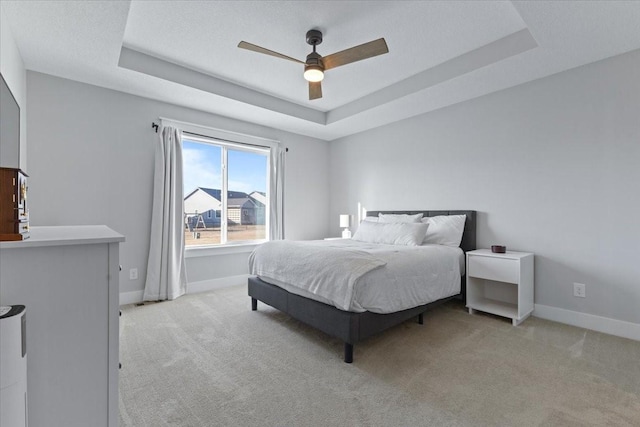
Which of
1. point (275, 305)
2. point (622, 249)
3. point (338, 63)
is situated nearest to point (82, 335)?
point (275, 305)

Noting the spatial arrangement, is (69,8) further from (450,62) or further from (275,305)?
(450,62)

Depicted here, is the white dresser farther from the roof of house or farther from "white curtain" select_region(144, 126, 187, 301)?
the roof of house

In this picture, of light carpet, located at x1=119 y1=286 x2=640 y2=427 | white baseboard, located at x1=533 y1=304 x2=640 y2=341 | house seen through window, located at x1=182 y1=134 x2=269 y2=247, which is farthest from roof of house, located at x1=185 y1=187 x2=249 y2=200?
white baseboard, located at x1=533 y1=304 x2=640 y2=341

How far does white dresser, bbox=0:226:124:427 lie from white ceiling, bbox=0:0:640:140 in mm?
1941

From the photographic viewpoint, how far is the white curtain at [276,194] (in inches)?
190

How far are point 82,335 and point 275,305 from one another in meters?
1.84

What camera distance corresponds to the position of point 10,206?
1057mm

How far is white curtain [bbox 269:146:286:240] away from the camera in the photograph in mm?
4828

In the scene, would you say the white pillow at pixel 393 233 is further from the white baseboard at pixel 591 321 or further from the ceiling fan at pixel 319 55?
the ceiling fan at pixel 319 55

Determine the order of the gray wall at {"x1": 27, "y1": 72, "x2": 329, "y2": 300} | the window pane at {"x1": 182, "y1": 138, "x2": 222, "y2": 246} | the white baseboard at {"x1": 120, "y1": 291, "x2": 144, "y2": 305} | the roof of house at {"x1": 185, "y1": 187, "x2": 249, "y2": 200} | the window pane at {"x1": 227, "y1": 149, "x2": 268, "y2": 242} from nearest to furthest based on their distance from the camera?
the gray wall at {"x1": 27, "y1": 72, "x2": 329, "y2": 300} → the white baseboard at {"x1": 120, "y1": 291, "x2": 144, "y2": 305} → the window pane at {"x1": 182, "y1": 138, "x2": 222, "y2": 246} → the roof of house at {"x1": 185, "y1": 187, "x2": 249, "y2": 200} → the window pane at {"x1": 227, "y1": 149, "x2": 268, "y2": 242}

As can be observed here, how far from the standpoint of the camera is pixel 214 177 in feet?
14.4

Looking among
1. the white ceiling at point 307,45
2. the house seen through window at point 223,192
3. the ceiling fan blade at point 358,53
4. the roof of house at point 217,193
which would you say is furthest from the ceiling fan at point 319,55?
the roof of house at point 217,193

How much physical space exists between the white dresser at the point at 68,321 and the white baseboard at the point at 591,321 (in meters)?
3.71

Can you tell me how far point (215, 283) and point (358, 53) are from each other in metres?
3.48
